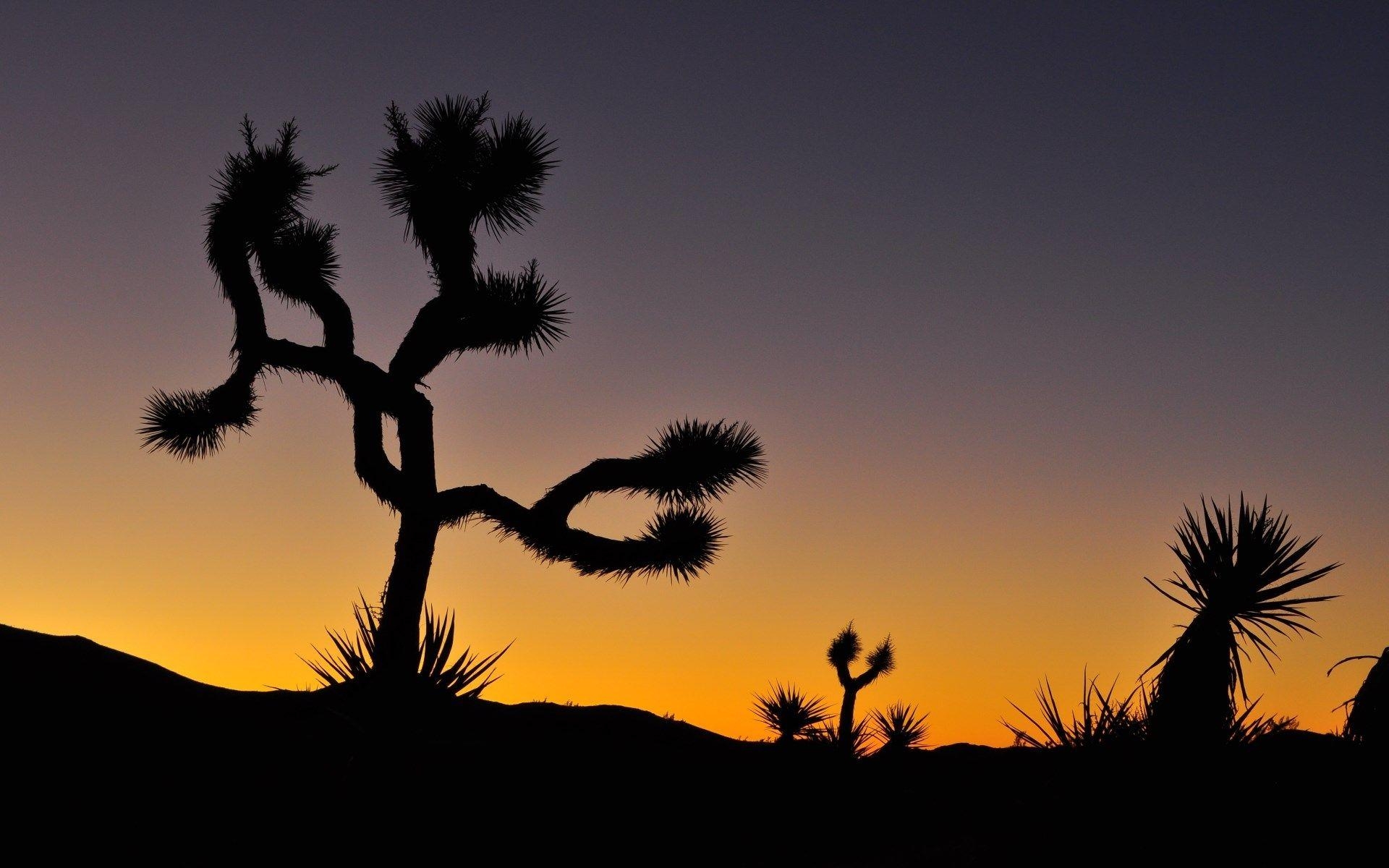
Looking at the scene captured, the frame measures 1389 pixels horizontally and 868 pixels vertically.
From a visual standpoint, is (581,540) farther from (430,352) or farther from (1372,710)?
(1372,710)

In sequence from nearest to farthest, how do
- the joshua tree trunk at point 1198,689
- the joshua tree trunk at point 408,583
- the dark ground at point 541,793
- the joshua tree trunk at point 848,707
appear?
the dark ground at point 541,793, the joshua tree trunk at point 1198,689, the joshua tree trunk at point 408,583, the joshua tree trunk at point 848,707

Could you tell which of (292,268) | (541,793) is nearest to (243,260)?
(292,268)

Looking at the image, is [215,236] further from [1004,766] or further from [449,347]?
[1004,766]

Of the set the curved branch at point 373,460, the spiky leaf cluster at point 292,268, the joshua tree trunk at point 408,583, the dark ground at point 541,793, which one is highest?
the spiky leaf cluster at point 292,268

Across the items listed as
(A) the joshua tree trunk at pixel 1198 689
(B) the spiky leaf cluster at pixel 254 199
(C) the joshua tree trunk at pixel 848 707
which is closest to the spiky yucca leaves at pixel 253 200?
(B) the spiky leaf cluster at pixel 254 199

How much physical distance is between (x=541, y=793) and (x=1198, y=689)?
4570 millimetres

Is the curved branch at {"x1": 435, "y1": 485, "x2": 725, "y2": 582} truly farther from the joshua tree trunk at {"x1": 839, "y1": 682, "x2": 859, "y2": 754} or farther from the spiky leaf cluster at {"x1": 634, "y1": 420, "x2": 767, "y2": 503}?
the joshua tree trunk at {"x1": 839, "y1": 682, "x2": 859, "y2": 754}

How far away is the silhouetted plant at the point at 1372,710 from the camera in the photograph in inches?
289

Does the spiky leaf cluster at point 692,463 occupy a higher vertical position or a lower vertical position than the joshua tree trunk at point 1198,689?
higher

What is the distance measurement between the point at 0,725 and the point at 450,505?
4015 mm

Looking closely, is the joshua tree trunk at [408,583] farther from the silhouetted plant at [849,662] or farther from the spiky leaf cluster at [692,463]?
the silhouetted plant at [849,662]

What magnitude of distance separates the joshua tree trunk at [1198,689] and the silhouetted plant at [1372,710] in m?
1.31

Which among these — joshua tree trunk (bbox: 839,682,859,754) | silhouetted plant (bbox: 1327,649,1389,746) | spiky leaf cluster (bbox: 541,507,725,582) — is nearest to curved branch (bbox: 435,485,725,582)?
spiky leaf cluster (bbox: 541,507,725,582)

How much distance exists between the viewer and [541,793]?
7.95 metres
